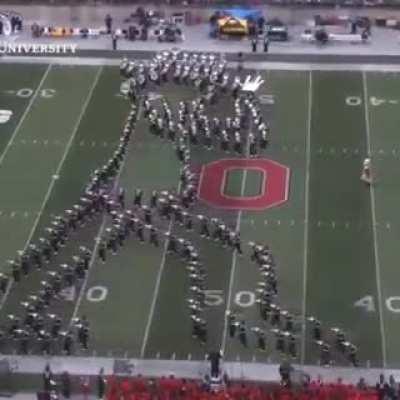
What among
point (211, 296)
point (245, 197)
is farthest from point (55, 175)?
point (211, 296)

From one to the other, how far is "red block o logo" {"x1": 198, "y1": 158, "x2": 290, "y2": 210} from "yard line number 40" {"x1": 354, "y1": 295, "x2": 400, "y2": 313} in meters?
5.03

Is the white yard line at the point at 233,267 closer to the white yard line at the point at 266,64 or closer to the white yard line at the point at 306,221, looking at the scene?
the white yard line at the point at 306,221

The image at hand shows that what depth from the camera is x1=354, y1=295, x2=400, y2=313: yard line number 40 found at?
118 ft

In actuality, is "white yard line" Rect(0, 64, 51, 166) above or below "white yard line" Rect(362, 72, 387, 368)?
below

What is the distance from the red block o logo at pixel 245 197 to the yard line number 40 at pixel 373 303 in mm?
5029

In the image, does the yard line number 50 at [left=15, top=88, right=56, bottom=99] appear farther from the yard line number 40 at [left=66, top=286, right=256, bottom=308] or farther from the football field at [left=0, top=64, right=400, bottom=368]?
the yard line number 40 at [left=66, top=286, right=256, bottom=308]

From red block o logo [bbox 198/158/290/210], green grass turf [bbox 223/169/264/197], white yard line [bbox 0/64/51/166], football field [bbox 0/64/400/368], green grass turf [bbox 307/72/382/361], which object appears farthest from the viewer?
white yard line [bbox 0/64/51/166]

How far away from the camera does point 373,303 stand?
36281 mm

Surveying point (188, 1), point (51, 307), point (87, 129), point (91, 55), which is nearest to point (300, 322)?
point (51, 307)

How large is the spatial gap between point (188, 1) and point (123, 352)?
22.2m

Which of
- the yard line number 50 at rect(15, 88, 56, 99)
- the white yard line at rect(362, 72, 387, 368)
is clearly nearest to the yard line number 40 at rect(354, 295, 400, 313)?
the white yard line at rect(362, 72, 387, 368)

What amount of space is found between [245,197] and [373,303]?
589 centimetres

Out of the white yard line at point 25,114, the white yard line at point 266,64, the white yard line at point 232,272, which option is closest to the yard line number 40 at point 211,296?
the white yard line at point 232,272

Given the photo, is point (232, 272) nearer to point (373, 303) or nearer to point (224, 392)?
point (373, 303)
